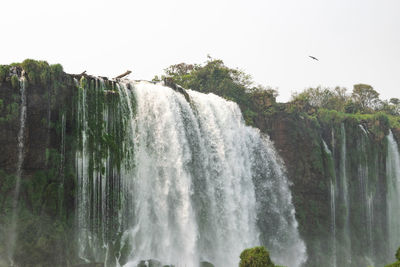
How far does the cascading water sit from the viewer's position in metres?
17.7

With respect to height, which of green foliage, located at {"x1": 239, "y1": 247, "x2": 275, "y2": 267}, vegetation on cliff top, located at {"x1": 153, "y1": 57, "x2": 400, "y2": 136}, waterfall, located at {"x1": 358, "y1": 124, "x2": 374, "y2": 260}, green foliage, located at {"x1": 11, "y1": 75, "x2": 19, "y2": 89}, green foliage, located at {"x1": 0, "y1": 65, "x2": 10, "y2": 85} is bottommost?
green foliage, located at {"x1": 239, "y1": 247, "x2": 275, "y2": 267}

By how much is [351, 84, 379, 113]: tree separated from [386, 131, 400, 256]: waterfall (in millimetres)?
14658

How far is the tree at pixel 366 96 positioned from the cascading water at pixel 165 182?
90.3 ft

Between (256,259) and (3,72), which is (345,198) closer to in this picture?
(256,259)

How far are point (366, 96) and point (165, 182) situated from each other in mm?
33822

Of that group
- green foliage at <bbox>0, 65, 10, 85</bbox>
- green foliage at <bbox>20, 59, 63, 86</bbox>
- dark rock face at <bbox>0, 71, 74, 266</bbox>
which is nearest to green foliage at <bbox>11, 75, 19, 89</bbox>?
dark rock face at <bbox>0, 71, 74, 266</bbox>

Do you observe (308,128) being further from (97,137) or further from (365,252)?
(97,137)

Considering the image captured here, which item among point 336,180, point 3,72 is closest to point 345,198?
point 336,180

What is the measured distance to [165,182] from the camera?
19.1 metres

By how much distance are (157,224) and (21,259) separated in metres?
5.41

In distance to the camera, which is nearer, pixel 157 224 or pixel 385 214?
pixel 157 224

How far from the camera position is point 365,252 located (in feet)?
97.2

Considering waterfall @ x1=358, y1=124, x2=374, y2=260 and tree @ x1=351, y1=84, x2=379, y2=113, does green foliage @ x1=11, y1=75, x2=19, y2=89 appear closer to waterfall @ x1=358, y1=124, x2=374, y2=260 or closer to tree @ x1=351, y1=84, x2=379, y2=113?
waterfall @ x1=358, y1=124, x2=374, y2=260

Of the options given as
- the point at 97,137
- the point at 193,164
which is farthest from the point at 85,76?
the point at 193,164
